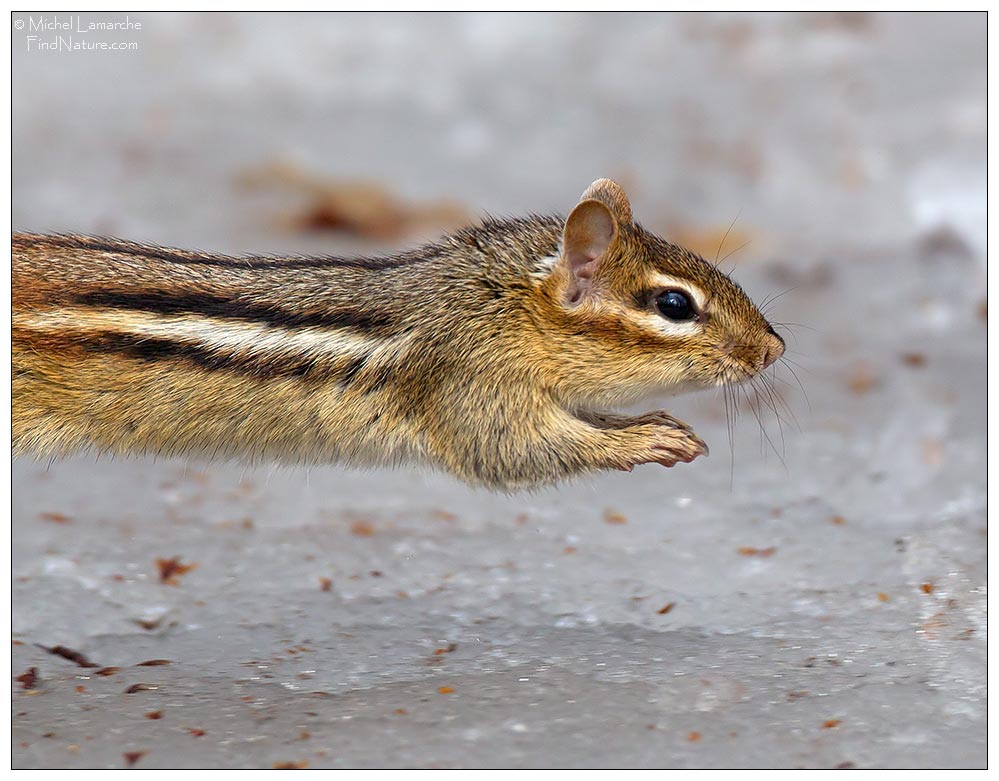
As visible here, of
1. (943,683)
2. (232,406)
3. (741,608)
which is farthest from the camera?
(741,608)

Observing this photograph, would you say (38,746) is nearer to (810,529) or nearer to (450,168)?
(810,529)

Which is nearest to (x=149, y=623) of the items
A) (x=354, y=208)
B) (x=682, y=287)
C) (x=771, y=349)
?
(x=682, y=287)

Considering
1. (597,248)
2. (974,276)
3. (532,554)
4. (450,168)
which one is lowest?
(532,554)

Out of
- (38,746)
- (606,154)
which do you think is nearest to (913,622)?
(38,746)

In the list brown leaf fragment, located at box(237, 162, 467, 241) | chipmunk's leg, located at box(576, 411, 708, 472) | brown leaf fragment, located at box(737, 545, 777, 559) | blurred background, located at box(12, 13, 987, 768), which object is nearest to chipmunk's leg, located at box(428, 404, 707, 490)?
chipmunk's leg, located at box(576, 411, 708, 472)

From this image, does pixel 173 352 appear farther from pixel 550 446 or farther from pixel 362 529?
pixel 362 529

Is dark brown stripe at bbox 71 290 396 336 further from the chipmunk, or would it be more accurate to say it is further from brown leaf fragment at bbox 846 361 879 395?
brown leaf fragment at bbox 846 361 879 395

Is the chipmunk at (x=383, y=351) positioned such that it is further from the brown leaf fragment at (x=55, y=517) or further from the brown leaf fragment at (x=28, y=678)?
the brown leaf fragment at (x=55, y=517)
